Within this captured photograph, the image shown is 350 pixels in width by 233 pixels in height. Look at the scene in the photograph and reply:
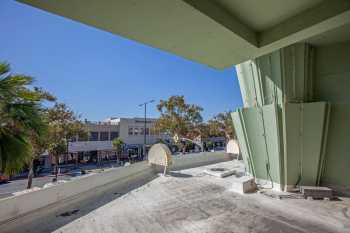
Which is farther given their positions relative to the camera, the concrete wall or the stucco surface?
the concrete wall

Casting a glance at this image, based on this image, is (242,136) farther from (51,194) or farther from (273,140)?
(51,194)

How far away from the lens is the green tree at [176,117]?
2194 centimetres

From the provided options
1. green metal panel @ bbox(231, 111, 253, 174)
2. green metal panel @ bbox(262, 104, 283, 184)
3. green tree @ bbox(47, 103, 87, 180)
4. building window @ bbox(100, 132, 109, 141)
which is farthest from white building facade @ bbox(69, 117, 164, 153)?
green metal panel @ bbox(262, 104, 283, 184)

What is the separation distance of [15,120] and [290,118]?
8175 millimetres

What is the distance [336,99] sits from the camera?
654 centimetres

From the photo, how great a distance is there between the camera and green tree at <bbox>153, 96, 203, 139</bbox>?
2194 cm

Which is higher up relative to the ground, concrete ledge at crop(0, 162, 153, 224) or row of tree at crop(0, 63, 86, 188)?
row of tree at crop(0, 63, 86, 188)

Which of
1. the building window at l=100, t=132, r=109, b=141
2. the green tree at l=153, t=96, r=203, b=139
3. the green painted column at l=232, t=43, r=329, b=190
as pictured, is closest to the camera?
the green painted column at l=232, t=43, r=329, b=190

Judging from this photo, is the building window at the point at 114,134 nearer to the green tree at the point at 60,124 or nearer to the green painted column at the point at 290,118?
the green tree at the point at 60,124

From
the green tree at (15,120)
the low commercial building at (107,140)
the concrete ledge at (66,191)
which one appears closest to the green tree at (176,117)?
the low commercial building at (107,140)

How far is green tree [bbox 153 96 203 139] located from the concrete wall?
16.0 m

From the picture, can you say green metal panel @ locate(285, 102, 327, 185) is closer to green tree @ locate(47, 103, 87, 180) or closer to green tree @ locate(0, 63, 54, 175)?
green tree @ locate(0, 63, 54, 175)

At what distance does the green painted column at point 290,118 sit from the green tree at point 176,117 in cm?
1495

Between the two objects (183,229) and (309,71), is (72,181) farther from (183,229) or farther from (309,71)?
(309,71)
